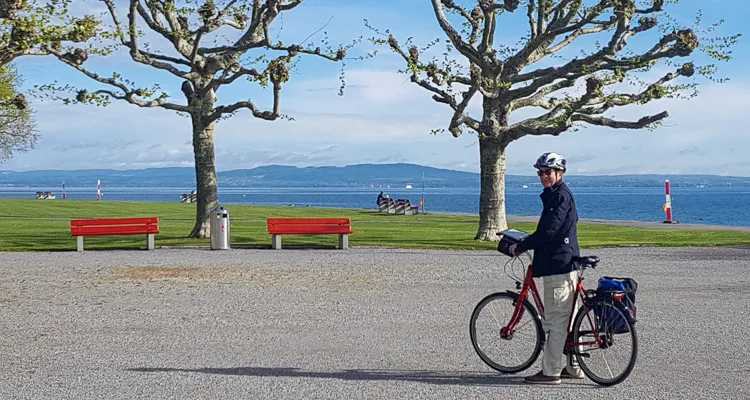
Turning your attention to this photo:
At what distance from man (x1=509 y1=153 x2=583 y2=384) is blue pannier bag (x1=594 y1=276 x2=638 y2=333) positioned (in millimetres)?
258

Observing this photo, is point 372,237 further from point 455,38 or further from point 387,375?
point 387,375

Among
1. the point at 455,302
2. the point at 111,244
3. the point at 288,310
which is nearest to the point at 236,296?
the point at 288,310

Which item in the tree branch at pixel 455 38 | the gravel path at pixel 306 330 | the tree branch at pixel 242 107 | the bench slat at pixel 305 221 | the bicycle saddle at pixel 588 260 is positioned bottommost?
the gravel path at pixel 306 330

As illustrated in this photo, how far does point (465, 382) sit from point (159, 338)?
373 centimetres

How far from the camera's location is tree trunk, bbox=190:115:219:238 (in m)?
25.9

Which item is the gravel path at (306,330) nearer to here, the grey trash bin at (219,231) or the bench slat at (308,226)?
the grey trash bin at (219,231)

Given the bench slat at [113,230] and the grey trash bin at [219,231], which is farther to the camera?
the grey trash bin at [219,231]

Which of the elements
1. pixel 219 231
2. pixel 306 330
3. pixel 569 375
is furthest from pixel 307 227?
pixel 569 375

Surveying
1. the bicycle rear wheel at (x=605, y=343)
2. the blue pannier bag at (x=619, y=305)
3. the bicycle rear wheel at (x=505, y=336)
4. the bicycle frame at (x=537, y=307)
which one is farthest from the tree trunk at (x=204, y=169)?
the blue pannier bag at (x=619, y=305)

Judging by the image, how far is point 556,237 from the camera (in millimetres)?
7938

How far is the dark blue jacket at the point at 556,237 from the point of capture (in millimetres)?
7879

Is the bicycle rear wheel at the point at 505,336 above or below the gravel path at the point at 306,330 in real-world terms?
above

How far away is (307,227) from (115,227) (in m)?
4.63

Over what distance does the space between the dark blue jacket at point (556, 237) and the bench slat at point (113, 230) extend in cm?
1576
